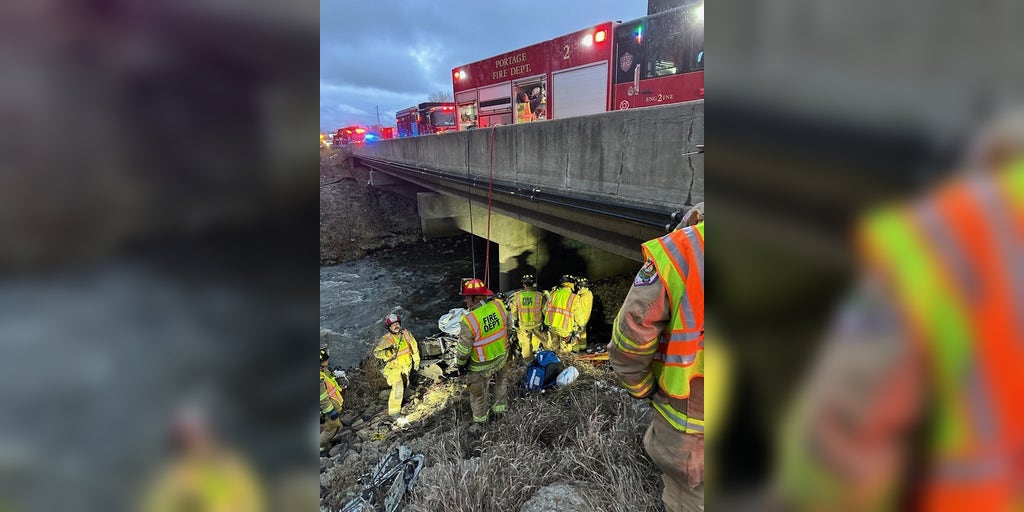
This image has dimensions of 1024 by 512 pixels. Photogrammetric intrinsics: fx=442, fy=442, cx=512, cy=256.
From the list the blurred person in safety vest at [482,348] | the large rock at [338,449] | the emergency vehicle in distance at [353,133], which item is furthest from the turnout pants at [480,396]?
the emergency vehicle in distance at [353,133]

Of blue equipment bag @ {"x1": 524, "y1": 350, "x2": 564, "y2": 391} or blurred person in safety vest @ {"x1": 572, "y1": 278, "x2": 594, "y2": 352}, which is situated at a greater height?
blurred person in safety vest @ {"x1": 572, "y1": 278, "x2": 594, "y2": 352}

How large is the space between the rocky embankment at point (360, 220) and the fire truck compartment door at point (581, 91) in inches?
464

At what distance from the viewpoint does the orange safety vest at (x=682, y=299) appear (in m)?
2.06

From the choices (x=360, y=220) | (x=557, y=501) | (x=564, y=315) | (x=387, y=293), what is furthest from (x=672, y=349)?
(x=360, y=220)

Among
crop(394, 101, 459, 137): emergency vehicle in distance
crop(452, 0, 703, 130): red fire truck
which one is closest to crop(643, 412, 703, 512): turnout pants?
crop(452, 0, 703, 130): red fire truck
